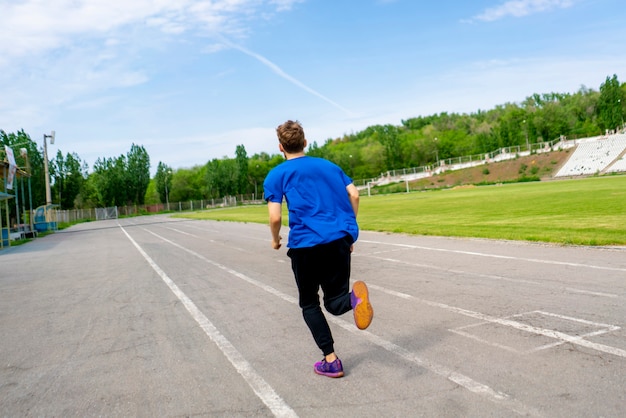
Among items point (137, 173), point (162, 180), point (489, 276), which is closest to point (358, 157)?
point (162, 180)

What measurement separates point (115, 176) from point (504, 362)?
101046mm

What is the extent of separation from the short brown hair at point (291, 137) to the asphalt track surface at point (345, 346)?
186cm

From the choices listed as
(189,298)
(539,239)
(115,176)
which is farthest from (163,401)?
(115,176)

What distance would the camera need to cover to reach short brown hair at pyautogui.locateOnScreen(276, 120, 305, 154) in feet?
13.2

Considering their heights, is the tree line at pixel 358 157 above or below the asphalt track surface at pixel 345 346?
above

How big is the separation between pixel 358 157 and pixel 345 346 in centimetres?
14191

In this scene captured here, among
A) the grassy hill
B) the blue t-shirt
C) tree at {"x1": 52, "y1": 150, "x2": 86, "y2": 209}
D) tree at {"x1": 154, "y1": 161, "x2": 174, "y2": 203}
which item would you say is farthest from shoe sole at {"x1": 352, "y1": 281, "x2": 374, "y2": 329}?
tree at {"x1": 154, "y1": 161, "x2": 174, "y2": 203}

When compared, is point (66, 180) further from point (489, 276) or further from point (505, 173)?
point (489, 276)

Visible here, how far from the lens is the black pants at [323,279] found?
12.6 feet

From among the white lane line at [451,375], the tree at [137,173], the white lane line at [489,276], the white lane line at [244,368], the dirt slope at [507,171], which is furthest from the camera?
the tree at [137,173]

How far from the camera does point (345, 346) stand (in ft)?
15.4

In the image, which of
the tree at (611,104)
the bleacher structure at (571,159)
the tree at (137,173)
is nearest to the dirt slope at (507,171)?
the bleacher structure at (571,159)

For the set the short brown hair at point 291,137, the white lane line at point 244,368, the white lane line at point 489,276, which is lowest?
the white lane line at point 489,276

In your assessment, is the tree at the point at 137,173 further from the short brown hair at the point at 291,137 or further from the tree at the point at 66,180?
the short brown hair at the point at 291,137
